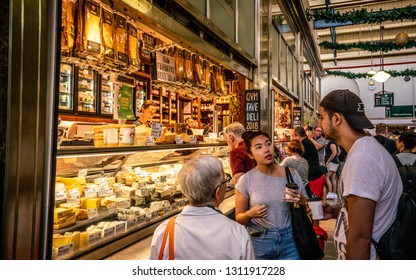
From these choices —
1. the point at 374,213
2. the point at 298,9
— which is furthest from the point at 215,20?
the point at 298,9

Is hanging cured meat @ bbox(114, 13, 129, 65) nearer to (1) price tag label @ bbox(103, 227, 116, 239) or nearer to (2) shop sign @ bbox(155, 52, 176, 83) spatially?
(2) shop sign @ bbox(155, 52, 176, 83)

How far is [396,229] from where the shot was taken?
1502 millimetres

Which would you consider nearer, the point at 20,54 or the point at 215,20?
the point at 20,54

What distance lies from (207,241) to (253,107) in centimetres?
397

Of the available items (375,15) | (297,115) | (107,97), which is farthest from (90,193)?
(375,15)

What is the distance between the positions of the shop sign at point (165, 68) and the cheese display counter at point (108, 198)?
0.75m

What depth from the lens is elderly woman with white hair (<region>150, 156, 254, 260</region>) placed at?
1370 millimetres

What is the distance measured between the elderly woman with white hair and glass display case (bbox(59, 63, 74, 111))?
4581 millimetres

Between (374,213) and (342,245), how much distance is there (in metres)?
0.30

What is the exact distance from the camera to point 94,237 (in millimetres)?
2133

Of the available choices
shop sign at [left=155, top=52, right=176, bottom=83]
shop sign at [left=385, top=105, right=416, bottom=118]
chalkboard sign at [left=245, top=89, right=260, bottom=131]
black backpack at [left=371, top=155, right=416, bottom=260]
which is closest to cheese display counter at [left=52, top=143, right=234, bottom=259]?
shop sign at [left=155, top=52, right=176, bottom=83]

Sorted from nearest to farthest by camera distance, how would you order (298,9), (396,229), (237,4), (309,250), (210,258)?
(210,258)
(396,229)
(309,250)
(237,4)
(298,9)

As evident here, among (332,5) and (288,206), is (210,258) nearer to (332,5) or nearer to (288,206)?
(288,206)

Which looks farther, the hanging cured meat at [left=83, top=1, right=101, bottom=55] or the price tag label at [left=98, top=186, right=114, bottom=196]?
the price tag label at [left=98, top=186, right=114, bottom=196]
